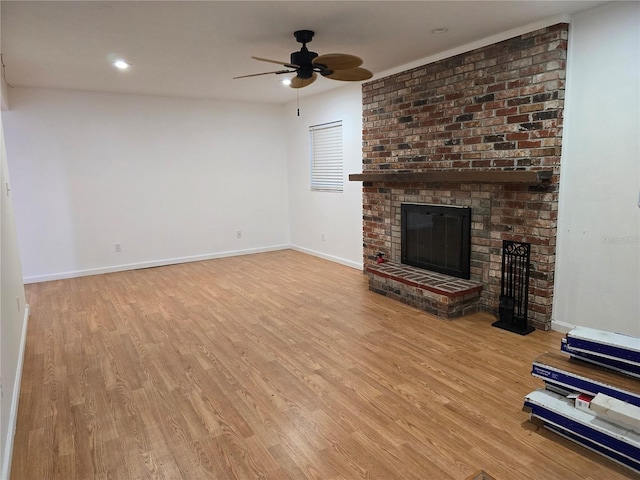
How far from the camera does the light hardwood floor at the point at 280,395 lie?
1.99 meters

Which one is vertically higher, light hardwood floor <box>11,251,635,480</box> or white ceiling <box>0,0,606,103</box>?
white ceiling <box>0,0,606,103</box>

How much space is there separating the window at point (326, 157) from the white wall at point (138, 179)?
3.10 feet

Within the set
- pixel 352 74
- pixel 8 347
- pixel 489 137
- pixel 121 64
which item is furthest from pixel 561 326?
pixel 121 64

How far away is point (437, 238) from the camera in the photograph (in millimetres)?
4336

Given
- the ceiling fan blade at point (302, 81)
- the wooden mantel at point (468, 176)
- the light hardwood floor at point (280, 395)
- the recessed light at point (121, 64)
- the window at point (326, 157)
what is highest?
the recessed light at point (121, 64)

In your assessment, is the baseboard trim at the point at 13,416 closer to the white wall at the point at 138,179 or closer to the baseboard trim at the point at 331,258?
the white wall at the point at 138,179

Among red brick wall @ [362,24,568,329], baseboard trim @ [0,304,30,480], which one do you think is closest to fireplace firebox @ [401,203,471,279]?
red brick wall @ [362,24,568,329]

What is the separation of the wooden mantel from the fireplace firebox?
1.22ft

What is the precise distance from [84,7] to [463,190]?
340 cm

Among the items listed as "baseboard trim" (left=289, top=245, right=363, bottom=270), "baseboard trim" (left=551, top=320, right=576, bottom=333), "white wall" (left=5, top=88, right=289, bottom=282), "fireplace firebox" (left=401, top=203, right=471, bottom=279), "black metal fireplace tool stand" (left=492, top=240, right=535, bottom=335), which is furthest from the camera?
"baseboard trim" (left=289, top=245, right=363, bottom=270)

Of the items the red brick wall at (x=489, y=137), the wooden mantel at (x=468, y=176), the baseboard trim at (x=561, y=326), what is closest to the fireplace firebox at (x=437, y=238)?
the red brick wall at (x=489, y=137)

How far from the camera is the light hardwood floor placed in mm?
1985

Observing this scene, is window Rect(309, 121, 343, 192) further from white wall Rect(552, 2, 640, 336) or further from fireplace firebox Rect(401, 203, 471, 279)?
white wall Rect(552, 2, 640, 336)

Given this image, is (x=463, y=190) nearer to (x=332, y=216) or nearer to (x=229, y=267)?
(x=332, y=216)
